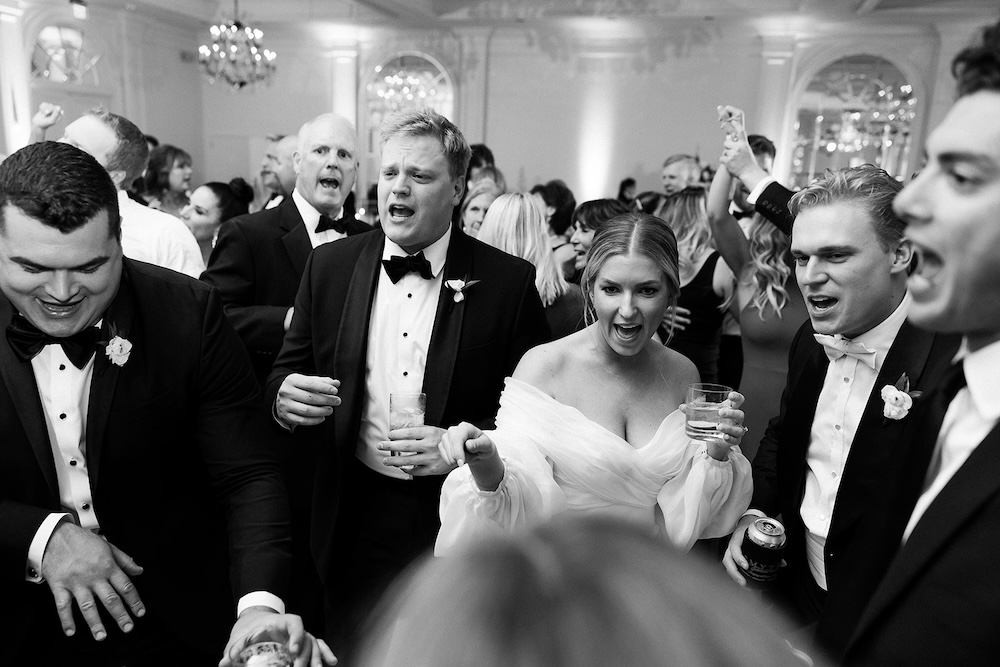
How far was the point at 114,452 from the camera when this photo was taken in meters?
1.73

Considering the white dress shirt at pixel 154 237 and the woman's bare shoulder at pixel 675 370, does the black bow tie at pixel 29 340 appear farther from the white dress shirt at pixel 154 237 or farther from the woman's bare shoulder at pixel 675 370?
the white dress shirt at pixel 154 237

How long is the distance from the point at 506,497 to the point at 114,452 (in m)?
0.92

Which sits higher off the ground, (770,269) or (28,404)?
(770,269)

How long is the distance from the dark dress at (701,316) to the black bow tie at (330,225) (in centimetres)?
169

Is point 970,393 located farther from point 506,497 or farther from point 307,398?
point 307,398

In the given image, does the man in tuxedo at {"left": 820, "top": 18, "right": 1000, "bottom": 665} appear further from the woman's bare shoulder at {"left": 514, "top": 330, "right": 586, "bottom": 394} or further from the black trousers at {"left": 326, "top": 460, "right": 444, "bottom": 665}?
the black trousers at {"left": 326, "top": 460, "right": 444, "bottom": 665}

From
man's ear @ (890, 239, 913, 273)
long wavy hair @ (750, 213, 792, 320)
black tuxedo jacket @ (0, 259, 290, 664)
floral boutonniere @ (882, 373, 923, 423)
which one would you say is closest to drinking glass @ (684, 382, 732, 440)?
floral boutonniere @ (882, 373, 923, 423)

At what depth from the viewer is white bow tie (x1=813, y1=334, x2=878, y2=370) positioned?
5.98 ft

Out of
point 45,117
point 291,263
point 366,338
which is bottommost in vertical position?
point 366,338

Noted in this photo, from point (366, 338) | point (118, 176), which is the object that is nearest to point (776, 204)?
point (366, 338)

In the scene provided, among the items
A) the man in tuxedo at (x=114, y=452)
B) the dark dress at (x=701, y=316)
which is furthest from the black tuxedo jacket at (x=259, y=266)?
the dark dress at (x=701, y=316)

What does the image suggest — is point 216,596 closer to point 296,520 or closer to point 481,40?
point 296,520

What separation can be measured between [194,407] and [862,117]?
470 inches

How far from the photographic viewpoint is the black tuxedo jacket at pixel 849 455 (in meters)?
1.67
